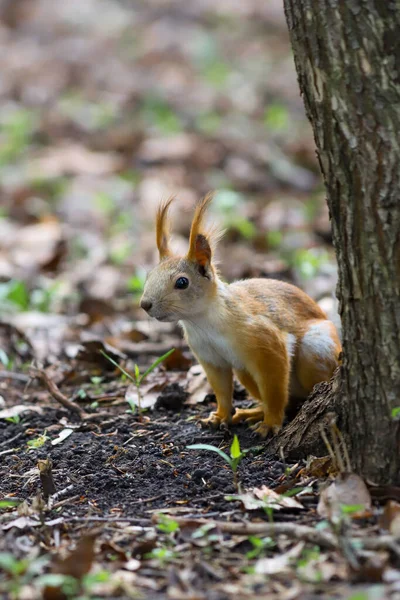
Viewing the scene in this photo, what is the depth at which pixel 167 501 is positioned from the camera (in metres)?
Answer: 3.50

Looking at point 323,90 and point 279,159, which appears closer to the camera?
point 323,90

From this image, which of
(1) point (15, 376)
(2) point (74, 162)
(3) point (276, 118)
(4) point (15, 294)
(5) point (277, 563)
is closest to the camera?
(5) point (277, 563)

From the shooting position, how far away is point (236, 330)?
14.0 ft

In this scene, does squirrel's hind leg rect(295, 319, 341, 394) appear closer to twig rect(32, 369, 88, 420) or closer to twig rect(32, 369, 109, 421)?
twig rect(32, 369, 109, 421)

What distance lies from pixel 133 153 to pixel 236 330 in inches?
275

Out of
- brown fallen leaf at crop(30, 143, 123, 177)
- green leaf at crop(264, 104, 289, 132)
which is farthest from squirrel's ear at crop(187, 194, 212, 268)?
green leaf at crop(264, 104, 289, 132)

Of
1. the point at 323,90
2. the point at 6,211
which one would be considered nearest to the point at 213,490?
the point at 323,90

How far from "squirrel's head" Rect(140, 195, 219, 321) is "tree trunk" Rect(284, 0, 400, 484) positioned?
1.13 meters

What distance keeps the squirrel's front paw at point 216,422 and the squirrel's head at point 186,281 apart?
21.7 inches

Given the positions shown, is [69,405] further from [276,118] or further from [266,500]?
[276,118]

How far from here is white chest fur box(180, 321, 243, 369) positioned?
Answer: 4.28 metres

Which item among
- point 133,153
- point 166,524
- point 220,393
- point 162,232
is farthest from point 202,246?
point 133,153

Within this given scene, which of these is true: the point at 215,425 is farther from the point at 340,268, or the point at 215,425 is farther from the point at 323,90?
the point at 323,90

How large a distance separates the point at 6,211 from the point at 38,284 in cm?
210
